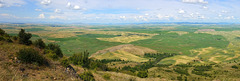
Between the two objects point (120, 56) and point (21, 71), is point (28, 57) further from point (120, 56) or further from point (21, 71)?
point (120, 56)

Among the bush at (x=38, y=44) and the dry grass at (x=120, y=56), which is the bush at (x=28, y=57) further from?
the dry grass at (x=120, y=56)

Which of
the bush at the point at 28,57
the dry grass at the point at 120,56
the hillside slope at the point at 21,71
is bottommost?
the dry grass at the point at 120,56

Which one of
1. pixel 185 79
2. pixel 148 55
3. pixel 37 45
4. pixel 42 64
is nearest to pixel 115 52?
pixel 148 55

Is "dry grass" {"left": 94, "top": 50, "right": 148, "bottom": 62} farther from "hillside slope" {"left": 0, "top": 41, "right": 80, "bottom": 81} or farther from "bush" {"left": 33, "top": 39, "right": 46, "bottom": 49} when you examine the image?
"hillside slope" {"left": 0, "top": 41, "right": 80, "bottom": 81}

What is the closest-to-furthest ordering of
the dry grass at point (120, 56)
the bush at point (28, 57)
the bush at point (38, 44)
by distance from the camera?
1. the bush at point (28, 57)
2. the bush at point (38, 44)
3. the dry grass at point (120, 56)

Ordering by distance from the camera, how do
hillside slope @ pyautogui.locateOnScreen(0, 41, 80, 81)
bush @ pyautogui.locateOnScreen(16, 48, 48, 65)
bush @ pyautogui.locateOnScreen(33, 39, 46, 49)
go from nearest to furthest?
hillside slope @ pyautogui.locateOnScreen(0, 41, 80, 81) → bush @ pyautogui.locateOnScreen(16, 48, 48, 65) → bush @ pyautogui.locateOnScreen(33, 39, 46, 49)

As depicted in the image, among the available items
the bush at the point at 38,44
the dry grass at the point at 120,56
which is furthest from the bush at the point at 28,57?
the dry grass at the point at 120,56

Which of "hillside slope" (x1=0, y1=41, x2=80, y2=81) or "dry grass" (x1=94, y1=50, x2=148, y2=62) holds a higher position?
"hillside slope" (x1=0, y1=41, x2=80, y2=81)

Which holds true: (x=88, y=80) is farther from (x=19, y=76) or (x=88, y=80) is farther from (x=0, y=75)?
(x=0, y=75)

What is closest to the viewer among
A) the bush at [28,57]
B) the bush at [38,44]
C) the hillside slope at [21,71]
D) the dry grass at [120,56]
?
the hillside slope at [21,71]

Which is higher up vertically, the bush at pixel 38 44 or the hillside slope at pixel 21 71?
the bush at pixel 38 44

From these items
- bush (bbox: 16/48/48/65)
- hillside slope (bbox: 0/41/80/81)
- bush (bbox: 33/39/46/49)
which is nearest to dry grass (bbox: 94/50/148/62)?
bush (bbox: 33/39/46/49)
